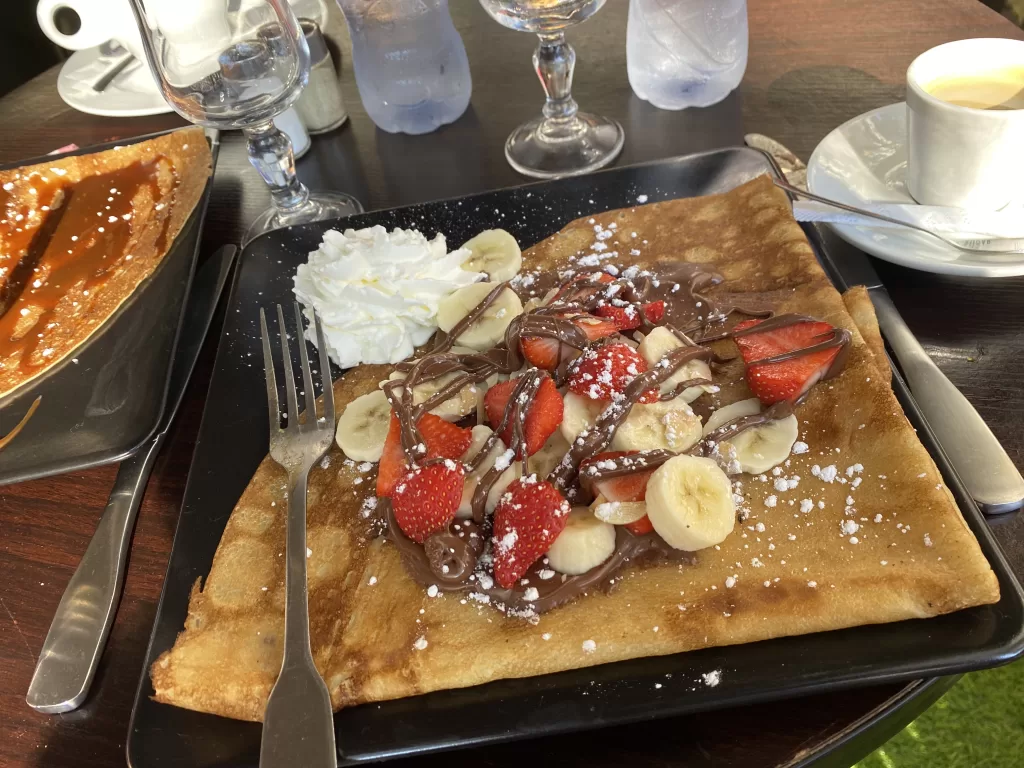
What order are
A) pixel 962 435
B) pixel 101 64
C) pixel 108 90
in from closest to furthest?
pixel 962 435 → pixel 108 90 → pixel 101 64

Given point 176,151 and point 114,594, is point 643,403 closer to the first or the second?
point 114,594

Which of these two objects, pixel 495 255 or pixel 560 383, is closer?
pixel 560 383

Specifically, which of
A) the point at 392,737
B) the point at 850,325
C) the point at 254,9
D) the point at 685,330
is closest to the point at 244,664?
the point at 392,737

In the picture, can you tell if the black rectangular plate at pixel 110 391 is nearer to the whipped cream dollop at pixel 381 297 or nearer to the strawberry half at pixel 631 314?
the whipped cream dollop at pixel 381 297

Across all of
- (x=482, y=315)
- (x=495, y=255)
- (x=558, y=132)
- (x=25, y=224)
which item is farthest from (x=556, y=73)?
(x=25, y=224)

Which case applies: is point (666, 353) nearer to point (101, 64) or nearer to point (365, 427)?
point (365, 427)
